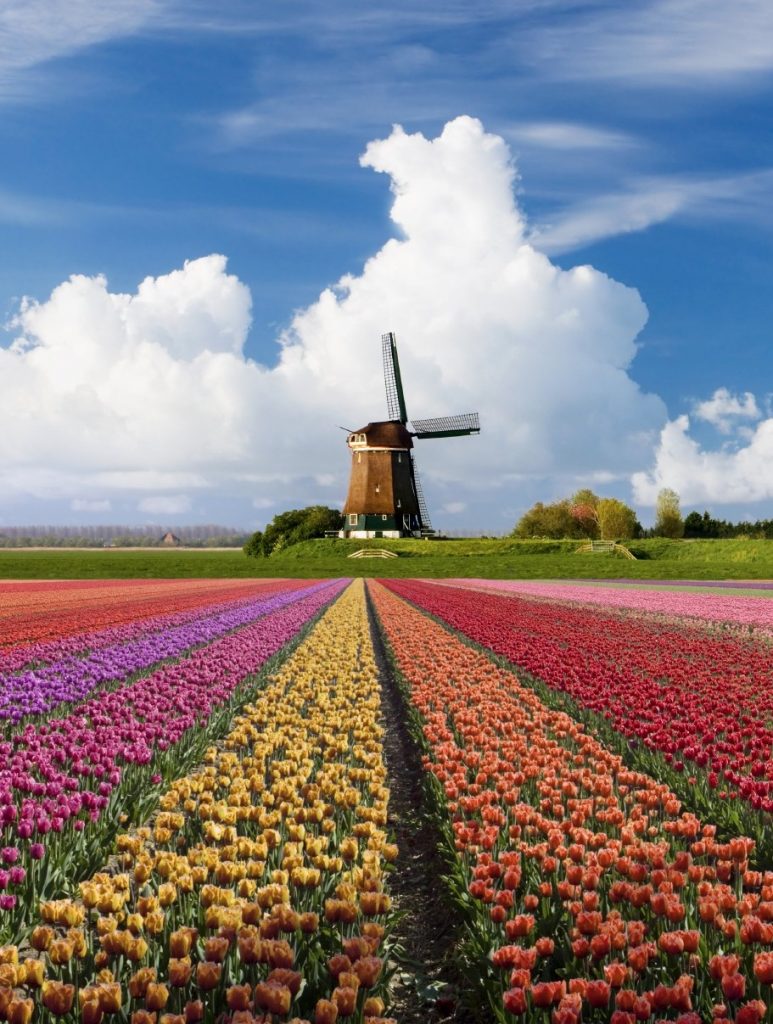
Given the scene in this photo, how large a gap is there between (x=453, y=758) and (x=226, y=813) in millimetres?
2382

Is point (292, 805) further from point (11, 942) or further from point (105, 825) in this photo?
point (11, 942)

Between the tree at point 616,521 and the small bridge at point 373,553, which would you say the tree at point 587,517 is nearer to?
the tree at point 616,521

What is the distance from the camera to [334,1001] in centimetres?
333

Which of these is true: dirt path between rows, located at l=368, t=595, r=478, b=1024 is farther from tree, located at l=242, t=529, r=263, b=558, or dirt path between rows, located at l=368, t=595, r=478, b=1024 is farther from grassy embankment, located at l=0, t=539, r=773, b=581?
tree, located at l=242, t=529, r=263, b=558

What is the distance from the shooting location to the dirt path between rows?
436cm

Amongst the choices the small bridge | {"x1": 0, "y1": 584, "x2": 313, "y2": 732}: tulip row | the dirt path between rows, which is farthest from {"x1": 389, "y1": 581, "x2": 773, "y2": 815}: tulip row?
the small bridge

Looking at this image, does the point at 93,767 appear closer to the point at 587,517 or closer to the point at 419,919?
the point at 419,919

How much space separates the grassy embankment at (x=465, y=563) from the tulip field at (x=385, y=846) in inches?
1829

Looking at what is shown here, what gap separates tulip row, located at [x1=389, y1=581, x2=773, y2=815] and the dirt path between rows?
2259 millimetres

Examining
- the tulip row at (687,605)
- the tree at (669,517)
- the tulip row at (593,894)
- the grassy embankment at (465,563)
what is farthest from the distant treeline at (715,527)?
the tulip row at (593,894)

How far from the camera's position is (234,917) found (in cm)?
412

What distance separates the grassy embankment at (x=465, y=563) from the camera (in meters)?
58.3

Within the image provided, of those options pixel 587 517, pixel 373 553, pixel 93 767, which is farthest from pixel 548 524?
pixel 93 767

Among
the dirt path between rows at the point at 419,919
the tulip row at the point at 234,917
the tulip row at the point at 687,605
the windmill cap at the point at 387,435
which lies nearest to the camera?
the tulip row at the point at 234,917
